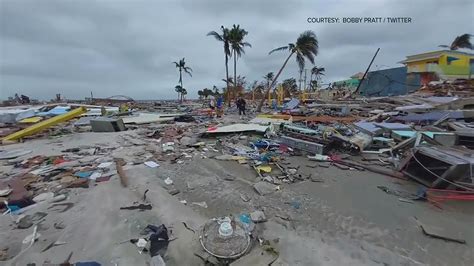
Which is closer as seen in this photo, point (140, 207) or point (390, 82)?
point (140, 207)

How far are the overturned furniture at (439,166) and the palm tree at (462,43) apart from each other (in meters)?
30.4

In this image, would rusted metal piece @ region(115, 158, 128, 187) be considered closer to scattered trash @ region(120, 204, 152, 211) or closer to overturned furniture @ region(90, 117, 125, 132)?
scattered trash @ region(120, 204, 152, 211)

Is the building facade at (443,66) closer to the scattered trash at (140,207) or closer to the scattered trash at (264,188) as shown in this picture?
the scattered trash at (264,188)

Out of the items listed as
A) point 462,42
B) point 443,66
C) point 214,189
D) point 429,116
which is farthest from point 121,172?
point 462,42

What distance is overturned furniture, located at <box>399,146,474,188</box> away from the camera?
404cm

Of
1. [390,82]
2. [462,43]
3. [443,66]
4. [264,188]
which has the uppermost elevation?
[462,43]

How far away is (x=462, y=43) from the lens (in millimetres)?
26969

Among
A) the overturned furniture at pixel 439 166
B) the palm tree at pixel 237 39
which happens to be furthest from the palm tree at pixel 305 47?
the overturned furniture at pixel 439 166

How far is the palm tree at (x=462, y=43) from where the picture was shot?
26567 millimetres

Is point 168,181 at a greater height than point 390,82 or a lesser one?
lesser

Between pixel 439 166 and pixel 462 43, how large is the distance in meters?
31.3

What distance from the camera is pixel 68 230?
3258mm

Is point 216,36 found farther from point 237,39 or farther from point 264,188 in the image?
point 264,188

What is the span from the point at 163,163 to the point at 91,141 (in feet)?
13.5
